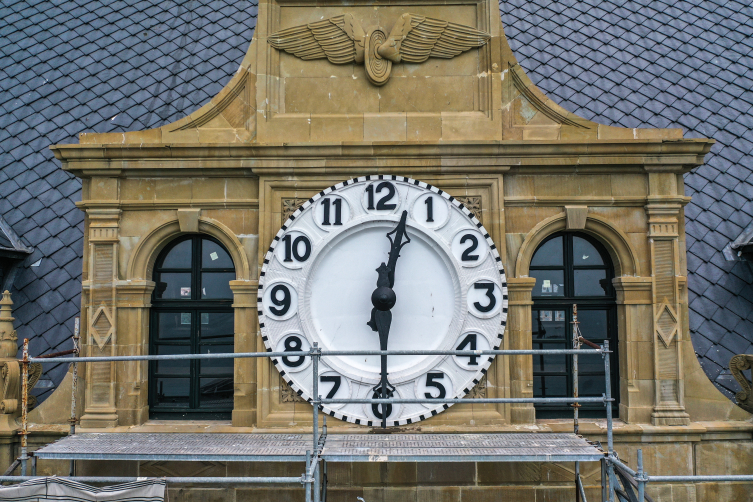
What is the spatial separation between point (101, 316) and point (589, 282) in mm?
6771

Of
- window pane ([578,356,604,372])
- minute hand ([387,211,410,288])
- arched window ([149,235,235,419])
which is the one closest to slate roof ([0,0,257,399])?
arched window ([149,235,235,419])

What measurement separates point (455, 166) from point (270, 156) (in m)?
2.48

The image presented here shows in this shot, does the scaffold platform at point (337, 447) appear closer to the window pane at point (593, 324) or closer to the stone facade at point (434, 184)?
the stone facade at point (434, 184)

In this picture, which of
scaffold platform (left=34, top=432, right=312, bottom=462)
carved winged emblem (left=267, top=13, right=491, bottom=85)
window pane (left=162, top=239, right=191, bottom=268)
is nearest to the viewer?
scaffold platform (left=34, top=432, right=312, bottom=462)

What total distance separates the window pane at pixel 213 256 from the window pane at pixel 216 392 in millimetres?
1644

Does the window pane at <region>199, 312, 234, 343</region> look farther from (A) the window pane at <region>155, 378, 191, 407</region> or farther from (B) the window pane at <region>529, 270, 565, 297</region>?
(B) the window pane at <region>529, 270, 565, 297</region>

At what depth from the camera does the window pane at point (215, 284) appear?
9.57 metres

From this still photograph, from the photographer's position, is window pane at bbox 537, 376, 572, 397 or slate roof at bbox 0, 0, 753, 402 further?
slate roof at bbox 0, 0, 753, 402

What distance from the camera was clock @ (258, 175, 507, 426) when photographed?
A: 28.9ft

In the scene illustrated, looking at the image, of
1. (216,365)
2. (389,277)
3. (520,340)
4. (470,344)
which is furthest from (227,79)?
(520,340)

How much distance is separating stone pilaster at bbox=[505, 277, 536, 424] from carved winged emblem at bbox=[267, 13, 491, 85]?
331 cm

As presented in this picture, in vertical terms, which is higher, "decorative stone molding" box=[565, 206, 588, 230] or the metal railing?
"decorative stone molding" box=[565, 206, 588, 230]

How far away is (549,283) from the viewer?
31.3 ft

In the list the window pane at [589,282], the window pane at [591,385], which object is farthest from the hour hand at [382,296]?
the window pane at [591,385]
